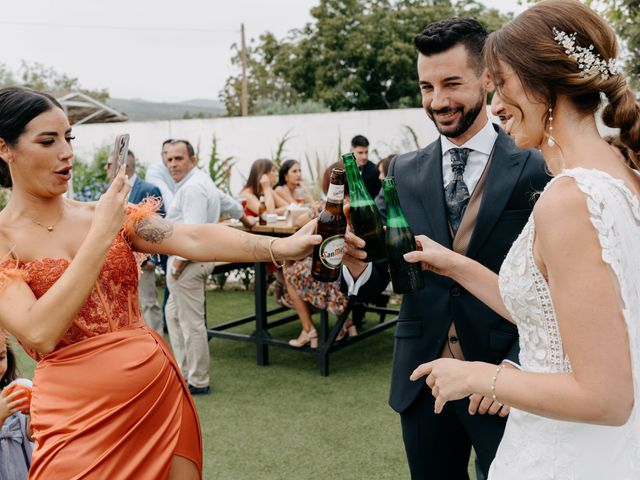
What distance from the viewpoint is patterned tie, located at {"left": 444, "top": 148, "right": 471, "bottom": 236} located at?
2.22 m

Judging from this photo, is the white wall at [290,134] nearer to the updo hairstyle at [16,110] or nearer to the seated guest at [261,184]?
the seated guest at [261,184]

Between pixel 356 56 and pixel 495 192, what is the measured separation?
85.8 feet

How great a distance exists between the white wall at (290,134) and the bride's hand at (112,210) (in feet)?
30.7

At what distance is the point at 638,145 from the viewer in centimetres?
153

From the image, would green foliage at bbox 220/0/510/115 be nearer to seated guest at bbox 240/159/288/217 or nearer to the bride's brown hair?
seated guest at bbox 240/159/288/217

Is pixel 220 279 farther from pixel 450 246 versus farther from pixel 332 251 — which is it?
pixel 450 246

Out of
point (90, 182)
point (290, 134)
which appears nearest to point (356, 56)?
point (290, 134)

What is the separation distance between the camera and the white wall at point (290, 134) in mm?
11695

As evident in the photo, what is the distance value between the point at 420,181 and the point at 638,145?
85cm

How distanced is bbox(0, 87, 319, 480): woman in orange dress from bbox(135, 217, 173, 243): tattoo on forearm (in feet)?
0.17

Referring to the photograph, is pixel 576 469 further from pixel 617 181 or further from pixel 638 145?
pixel 638 145

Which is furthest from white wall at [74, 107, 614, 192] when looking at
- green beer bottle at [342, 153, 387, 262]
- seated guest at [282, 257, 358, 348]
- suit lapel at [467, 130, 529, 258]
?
suit lapel at [467, 130, 529, 258]

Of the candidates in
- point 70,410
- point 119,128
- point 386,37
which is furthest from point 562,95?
point 386,37

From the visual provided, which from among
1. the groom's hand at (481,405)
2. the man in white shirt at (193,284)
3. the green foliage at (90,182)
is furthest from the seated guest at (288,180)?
the groom's hand at (481,405)
